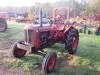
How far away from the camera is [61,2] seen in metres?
27.4

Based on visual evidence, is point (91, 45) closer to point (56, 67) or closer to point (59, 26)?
point (59, 26)

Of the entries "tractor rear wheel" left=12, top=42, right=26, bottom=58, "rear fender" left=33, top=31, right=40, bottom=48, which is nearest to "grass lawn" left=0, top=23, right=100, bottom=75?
"tractor rear wheel" left=12, top=42, right=26, bottom=58

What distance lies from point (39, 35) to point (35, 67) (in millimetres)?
959

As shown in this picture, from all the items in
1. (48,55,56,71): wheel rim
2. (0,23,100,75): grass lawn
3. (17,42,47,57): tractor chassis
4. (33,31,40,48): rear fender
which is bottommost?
(0,23,100,75): grass lawn

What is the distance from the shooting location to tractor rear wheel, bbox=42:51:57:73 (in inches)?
243

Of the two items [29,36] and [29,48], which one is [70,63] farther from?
[29,36]

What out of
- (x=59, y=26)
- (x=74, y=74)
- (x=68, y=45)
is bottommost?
(x=74, y=74)

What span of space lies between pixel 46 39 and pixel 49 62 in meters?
1.20

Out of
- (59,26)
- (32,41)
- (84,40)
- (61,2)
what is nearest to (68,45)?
(59,26)

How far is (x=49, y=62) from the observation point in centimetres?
632

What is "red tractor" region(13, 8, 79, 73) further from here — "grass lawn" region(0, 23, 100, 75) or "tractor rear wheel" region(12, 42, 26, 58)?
"grass lawn" region(0, 23, 100, 75)

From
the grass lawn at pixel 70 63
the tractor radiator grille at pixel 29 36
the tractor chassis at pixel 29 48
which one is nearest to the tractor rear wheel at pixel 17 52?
the grass lawn at pixel 70 63

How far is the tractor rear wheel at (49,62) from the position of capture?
20.3ft

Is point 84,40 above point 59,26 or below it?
below
